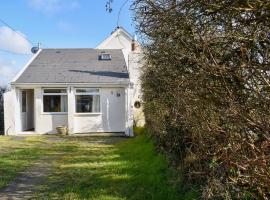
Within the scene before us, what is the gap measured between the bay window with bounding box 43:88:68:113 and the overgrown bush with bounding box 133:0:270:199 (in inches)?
855

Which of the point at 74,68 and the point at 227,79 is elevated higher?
the point at 74,68

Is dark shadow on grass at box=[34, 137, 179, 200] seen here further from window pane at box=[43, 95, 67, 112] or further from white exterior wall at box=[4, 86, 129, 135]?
window pane at box=[43, 95, 67, 112]

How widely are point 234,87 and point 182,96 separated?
4.26 feet

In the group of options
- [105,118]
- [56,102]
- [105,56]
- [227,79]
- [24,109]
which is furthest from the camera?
[105,56]

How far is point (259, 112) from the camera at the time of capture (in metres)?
3.54

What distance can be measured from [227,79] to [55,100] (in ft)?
75.6

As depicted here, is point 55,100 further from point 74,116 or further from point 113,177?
point 113,177

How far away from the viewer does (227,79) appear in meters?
3.86

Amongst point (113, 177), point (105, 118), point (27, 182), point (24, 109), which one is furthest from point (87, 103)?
point (113, 177)

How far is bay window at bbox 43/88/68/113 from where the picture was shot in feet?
85.6

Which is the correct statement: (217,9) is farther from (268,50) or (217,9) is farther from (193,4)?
(268,50)

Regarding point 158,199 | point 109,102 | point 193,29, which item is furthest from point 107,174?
point 109,102

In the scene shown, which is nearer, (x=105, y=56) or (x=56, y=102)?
(x=56, y=102)

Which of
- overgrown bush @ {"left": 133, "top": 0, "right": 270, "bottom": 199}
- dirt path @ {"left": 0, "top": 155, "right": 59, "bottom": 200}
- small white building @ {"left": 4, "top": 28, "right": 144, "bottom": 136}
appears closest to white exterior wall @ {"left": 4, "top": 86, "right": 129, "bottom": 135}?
small white building @ {"left": 4, "top": 28, "right": 144, "bottom": 136}
